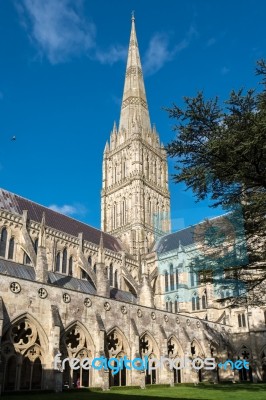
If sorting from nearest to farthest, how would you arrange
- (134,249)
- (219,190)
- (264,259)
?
(219,190)
(264,259)
(134,249)

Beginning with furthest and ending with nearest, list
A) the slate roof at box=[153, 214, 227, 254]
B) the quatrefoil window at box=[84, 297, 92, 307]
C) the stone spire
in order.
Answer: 1. the stone spire
2. the slate roof at box=[153, 214, 227, 254]
3. the quatrefoil window at box=[84, 297, 92, 307]

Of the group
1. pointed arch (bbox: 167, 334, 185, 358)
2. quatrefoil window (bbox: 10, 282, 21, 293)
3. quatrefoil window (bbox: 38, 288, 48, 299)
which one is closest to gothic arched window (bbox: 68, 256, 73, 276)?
pointed arch (bbox: 167, 334, 185, 358)

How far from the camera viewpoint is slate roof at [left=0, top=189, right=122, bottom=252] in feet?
125

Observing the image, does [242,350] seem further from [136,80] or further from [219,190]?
[136,80]

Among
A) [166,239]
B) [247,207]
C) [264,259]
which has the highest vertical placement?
[166,239]

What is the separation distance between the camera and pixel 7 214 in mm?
34906

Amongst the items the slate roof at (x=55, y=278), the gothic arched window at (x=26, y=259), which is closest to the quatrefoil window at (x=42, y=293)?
the slate roof at (x=55, y=278)

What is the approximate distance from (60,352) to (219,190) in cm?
1161

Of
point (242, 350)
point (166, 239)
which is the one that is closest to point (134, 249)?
point (166, 239)

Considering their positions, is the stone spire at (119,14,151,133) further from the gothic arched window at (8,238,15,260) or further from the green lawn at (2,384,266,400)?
the green lawn at (2,384,266,400)

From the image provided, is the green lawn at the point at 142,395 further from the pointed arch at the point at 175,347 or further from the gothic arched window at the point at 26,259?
the gothic arched window at the point at 26,259

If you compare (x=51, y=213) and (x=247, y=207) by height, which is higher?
(x=51, y=213)

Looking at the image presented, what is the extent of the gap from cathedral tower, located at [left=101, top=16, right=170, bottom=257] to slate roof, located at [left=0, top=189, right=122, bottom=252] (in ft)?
13.7

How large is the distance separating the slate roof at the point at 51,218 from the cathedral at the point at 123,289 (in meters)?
0.16
